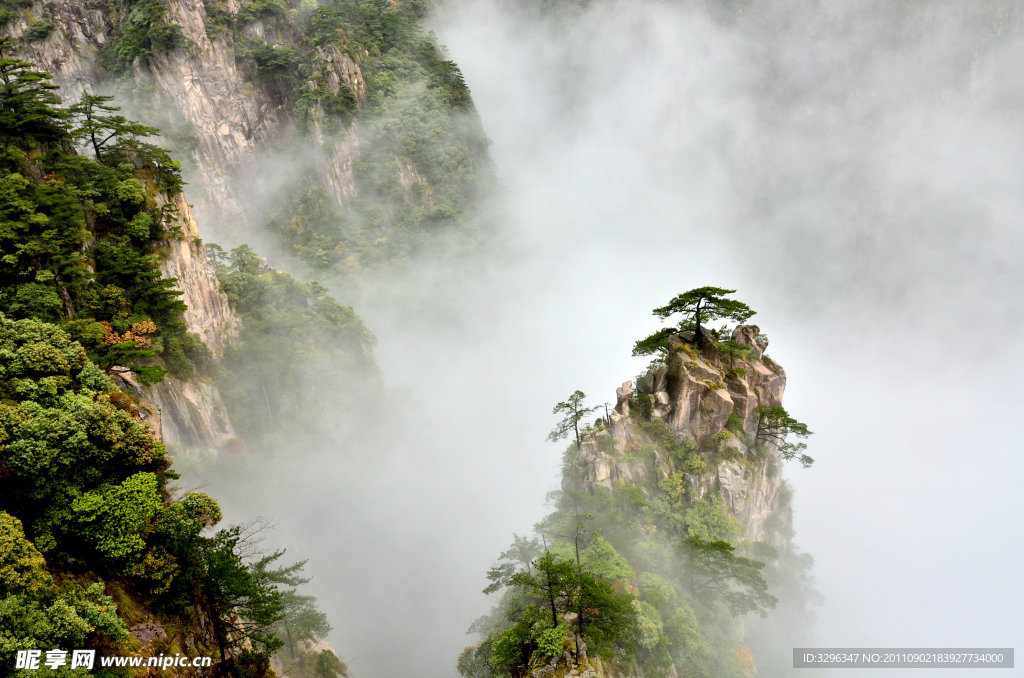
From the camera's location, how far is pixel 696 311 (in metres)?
32.7

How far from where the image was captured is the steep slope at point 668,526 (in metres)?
22.4

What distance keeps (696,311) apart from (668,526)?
593 inches

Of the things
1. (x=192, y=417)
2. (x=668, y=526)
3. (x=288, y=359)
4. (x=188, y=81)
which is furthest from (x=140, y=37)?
(x=668, y=526)

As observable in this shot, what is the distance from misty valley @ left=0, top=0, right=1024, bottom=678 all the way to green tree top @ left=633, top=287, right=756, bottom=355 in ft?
0.94

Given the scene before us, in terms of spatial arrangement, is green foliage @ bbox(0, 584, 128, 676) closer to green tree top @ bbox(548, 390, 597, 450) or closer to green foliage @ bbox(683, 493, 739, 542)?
green tree top @ bbox(548, 390, 597, 450)

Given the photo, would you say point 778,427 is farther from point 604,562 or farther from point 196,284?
point 196,284

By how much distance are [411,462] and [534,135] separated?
128535mm

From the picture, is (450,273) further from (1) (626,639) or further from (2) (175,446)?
(1) (626,639)

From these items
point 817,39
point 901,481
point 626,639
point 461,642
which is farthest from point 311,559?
point 817,39

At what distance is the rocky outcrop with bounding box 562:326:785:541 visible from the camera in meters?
32.1

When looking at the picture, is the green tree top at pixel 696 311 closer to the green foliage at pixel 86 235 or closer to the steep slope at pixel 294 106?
the green foliage at pixel 86 235

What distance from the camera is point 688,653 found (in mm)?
25281

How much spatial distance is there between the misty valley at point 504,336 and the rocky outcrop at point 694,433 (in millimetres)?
314

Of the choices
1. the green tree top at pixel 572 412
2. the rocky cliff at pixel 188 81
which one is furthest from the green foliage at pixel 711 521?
the rocky cliff at pixel 188 81
